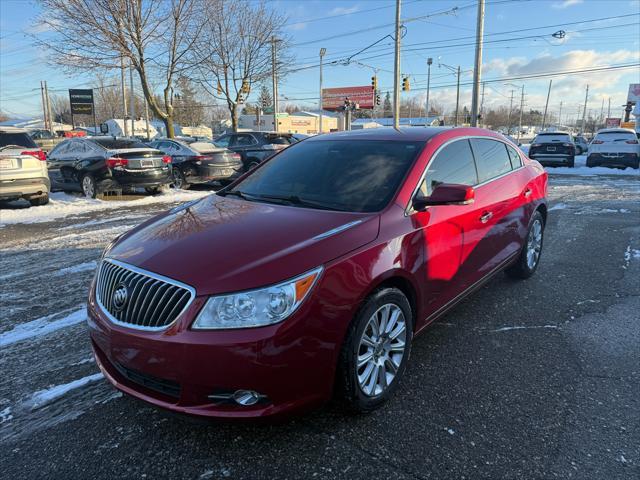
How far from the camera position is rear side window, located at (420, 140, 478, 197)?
132 inches

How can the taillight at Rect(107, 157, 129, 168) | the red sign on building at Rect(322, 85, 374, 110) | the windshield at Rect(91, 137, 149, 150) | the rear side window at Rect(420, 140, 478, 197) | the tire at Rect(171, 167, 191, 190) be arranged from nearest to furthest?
the rear side window at Rect(420, 140, 478, 197), the taillight at Rect(107, 157, 129, 168), the windshield at Rect(91, 137, 149, 150), the tire at Rect(171, 167, 191, 190), the red sign on building at Rect(322, 85, 374, 110)

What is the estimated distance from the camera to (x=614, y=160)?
1866 centimetres

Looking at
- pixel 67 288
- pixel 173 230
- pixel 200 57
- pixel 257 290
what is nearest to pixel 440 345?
pixel 257 290

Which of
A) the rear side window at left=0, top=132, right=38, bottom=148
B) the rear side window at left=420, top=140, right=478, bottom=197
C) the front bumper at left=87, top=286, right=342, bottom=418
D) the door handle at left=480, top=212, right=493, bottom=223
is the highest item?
the rear side window at left=0, top=132, right=38, bottom=148

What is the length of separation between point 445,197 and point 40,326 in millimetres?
3433

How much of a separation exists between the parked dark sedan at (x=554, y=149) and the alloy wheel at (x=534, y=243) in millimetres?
16079

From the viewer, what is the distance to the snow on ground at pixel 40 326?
370 cm

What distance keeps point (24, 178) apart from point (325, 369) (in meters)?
9.11

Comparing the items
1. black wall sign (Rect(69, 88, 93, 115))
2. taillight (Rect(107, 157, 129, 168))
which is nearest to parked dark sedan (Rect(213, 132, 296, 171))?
taillight (Rect(107, 157, 129, 168))

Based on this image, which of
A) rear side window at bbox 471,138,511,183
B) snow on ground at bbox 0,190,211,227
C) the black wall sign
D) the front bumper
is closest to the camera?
the front bumper

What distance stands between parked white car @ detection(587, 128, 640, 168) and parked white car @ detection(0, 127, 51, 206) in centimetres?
1956

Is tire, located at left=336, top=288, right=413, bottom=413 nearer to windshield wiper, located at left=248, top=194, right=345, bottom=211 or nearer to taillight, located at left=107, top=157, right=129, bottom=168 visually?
windshield wiper, located at left=248, top=194, right=345, bottom=211

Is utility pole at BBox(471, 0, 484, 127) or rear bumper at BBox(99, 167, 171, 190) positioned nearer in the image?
rear bumper at BBox(99, 167, 171, 190)

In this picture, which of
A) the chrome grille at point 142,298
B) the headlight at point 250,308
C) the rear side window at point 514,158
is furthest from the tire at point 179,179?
the headlight at point 250,308
